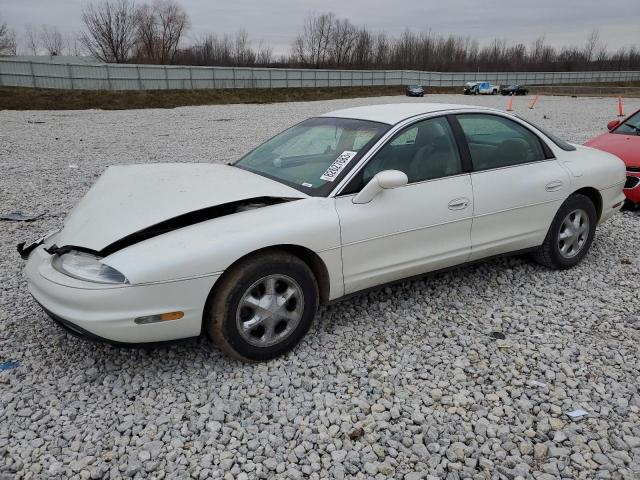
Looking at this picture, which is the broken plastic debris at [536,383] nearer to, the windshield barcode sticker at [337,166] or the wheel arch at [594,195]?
the windshield barcode sticker at [337,166]

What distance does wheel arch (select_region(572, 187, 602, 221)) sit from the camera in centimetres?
449

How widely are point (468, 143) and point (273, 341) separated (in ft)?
7.06

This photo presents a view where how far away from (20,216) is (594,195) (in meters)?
6.57

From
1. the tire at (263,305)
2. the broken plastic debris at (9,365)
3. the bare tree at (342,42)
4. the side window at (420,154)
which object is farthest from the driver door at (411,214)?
the bare tree at (342,42)

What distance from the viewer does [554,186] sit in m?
4.21

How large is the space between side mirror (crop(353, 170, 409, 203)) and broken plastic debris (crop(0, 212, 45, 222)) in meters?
4.85

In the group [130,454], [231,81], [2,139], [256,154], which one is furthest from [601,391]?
[231,81]

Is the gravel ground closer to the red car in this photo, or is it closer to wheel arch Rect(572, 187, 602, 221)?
wheel arch Rect(572, 187, 602, 221)

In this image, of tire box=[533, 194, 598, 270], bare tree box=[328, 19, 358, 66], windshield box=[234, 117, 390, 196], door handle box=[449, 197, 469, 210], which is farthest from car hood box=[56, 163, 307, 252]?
bare tree box=[328, 19, 358, 66]

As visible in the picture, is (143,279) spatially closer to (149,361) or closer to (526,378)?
(149,361)

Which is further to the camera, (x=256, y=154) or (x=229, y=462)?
(x=256, y=154)

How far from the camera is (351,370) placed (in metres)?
3.13

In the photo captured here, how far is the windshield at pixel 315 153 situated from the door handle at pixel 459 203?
73 cm

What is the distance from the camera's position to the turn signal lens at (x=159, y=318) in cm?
270
